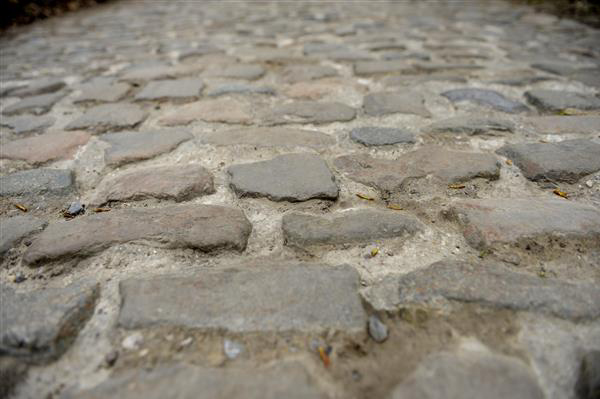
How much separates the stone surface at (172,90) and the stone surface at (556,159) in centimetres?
144

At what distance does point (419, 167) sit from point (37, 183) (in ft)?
3.99

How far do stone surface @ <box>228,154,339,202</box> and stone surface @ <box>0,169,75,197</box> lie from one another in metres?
0.52

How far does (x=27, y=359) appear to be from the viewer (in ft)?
2.14

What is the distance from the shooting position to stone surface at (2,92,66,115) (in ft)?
5.92

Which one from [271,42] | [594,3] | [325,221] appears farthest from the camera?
[594,3]

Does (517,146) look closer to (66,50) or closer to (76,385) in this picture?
(76,385)

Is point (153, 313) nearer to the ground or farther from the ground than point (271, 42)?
nearer to the ground

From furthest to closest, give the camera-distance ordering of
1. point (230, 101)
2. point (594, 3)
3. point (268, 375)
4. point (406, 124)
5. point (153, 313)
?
1. point (594, 3)
2. point (230, 101)
3. point (406, 124)
4. point (153, 313)
5. point (268, 375)

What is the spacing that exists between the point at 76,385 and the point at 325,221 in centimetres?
61

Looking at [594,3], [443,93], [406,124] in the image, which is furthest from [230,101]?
[594,3]

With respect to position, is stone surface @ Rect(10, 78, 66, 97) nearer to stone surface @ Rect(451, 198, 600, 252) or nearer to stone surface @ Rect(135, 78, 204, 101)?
stone surface @ Rect(135, 78, 204, 101)

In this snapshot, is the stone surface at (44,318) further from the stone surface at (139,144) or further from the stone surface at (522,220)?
the stone surface at (522,220)

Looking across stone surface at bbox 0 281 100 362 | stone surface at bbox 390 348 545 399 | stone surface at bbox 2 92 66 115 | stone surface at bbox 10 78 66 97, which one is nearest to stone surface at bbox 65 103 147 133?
stone surface at bbox 2 92 66 115

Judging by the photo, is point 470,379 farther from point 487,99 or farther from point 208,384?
point 487,99
